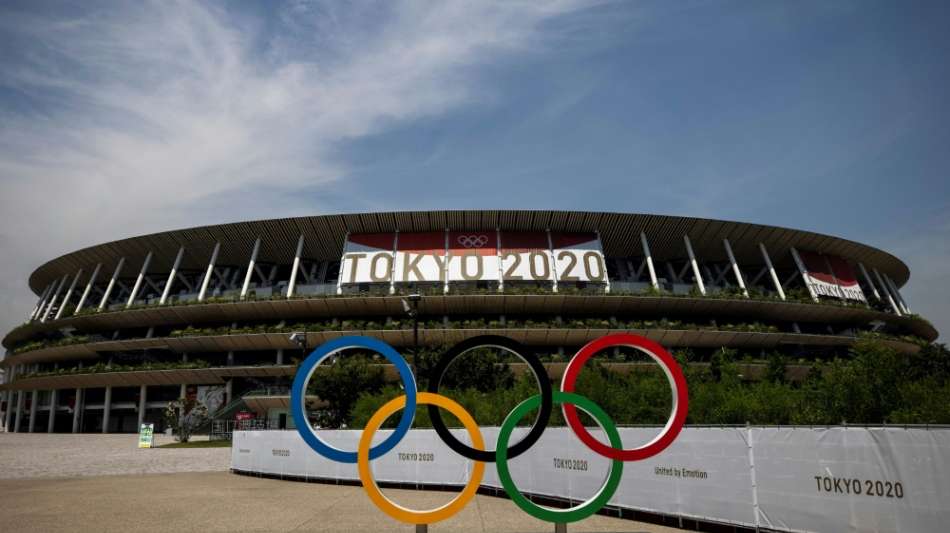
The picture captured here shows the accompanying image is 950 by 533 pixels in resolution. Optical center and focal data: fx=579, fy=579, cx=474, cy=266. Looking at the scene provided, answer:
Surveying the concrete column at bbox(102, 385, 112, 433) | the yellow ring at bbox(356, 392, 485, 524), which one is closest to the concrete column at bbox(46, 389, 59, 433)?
the concrete column at bbox(102, 385, 112, 433)

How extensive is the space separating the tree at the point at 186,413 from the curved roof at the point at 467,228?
567 inches

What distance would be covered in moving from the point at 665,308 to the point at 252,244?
120 feet

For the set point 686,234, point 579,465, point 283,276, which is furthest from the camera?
point 283,276

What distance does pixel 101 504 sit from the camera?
1345cm

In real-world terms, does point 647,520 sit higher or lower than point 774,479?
lower

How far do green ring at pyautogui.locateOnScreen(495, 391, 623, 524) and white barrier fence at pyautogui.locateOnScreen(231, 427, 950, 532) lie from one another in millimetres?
2669

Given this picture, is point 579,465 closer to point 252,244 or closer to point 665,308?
point 665,308

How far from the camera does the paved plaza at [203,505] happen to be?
10.8 m

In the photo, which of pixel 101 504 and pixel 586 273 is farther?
pixel 586 273

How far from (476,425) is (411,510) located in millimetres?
1645

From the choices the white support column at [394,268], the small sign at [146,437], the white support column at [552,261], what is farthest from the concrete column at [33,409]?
the white support column at [552,261]

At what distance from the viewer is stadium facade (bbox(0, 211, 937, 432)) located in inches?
1791

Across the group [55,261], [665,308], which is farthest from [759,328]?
[55,261]

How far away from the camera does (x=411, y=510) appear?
889 cm
